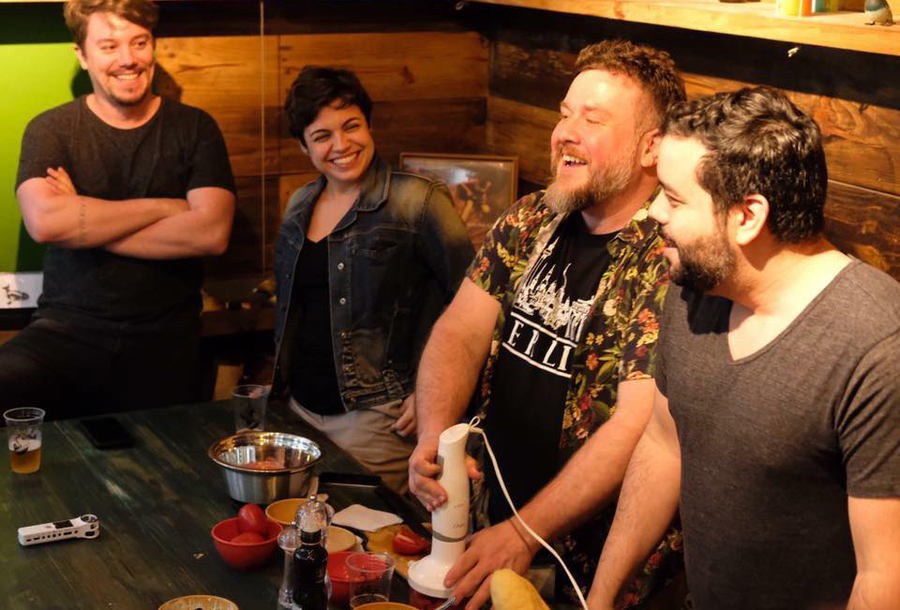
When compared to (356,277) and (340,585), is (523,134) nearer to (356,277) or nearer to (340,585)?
(356,277)

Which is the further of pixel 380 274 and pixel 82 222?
pixel 82 222

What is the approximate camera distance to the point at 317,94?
3.34 meters

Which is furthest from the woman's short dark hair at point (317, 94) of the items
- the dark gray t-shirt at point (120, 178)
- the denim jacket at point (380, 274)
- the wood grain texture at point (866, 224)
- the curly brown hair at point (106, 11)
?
the wood grain texture at point (866, 224)

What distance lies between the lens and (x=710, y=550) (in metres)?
1.96

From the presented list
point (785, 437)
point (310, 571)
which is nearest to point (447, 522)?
point (310, 571)

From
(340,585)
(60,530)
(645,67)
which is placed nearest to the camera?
(340,585)

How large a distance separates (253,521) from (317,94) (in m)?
1.51

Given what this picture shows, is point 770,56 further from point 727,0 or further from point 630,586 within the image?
point 630,586

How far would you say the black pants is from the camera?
3.64 meters

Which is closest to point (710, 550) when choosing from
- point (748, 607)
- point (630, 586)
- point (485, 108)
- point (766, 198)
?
point (748, 607)

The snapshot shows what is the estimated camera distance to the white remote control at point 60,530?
2.26 m

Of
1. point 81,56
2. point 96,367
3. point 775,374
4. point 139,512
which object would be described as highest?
point 81,56

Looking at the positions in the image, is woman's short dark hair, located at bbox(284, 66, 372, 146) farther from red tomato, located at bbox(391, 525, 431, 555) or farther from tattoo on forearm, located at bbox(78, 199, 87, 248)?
red tomato, located at bbox(391, 525, 431, 555)

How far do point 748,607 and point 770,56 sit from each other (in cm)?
172
